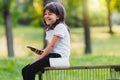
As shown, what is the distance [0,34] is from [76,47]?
32.5ft

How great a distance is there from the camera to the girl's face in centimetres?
574

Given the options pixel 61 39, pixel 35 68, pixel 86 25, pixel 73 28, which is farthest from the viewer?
pixel 73 28

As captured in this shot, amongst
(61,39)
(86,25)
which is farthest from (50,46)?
(86,25)

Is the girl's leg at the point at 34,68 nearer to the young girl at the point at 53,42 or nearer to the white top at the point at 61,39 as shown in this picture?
the young girl at the point at 53,42

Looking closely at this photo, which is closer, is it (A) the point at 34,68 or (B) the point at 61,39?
(A) the point at 34,68

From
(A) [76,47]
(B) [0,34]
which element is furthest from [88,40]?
(B) [0,34]

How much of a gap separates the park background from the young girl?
6.77m

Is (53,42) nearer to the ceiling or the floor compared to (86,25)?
nearer to the ceiling

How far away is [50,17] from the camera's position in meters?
5.74

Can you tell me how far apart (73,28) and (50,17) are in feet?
143

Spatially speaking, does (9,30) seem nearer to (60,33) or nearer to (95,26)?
(60,33)

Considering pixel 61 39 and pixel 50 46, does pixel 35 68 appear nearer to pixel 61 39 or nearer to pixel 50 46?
pixel 50 46

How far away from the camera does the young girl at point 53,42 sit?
5.57 metres

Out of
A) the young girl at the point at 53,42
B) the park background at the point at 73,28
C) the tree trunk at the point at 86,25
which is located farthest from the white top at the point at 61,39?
the tree trunk at the point at 86,25
